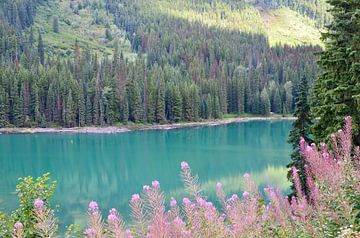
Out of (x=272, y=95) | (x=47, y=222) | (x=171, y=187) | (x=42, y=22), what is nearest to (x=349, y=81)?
(x=47, y=222)

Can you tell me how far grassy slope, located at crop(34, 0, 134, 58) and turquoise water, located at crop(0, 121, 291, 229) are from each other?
7841cm

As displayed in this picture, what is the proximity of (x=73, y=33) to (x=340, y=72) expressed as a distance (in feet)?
565

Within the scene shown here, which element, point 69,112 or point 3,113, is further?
point 69,112

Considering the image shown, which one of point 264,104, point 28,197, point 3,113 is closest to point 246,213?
point 28,197

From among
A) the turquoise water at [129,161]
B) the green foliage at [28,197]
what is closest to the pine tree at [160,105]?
the turquoise water at [129,161]

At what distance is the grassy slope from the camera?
163125 mm

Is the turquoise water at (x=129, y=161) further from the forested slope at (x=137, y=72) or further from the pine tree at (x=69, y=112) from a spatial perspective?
the forested slope at (x=137, y=72)

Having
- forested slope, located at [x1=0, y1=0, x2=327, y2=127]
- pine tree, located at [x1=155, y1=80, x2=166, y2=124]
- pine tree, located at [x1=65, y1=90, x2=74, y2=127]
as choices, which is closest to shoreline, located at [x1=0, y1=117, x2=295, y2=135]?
pine tree, located at [x1=65, y1=90, x2=74, y2=127]

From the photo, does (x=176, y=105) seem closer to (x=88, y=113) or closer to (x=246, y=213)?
(x=88, y=113)

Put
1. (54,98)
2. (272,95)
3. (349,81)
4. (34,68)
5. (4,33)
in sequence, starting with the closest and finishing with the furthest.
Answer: (349,81) < (54,98) < (34,68) < (272,95) < (4,33)

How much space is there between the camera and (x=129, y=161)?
62.9 meters

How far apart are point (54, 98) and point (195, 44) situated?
78.5 meters

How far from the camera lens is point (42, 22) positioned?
18012cm

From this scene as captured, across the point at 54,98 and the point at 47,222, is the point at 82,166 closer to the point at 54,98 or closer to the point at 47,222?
the point at 54,98
